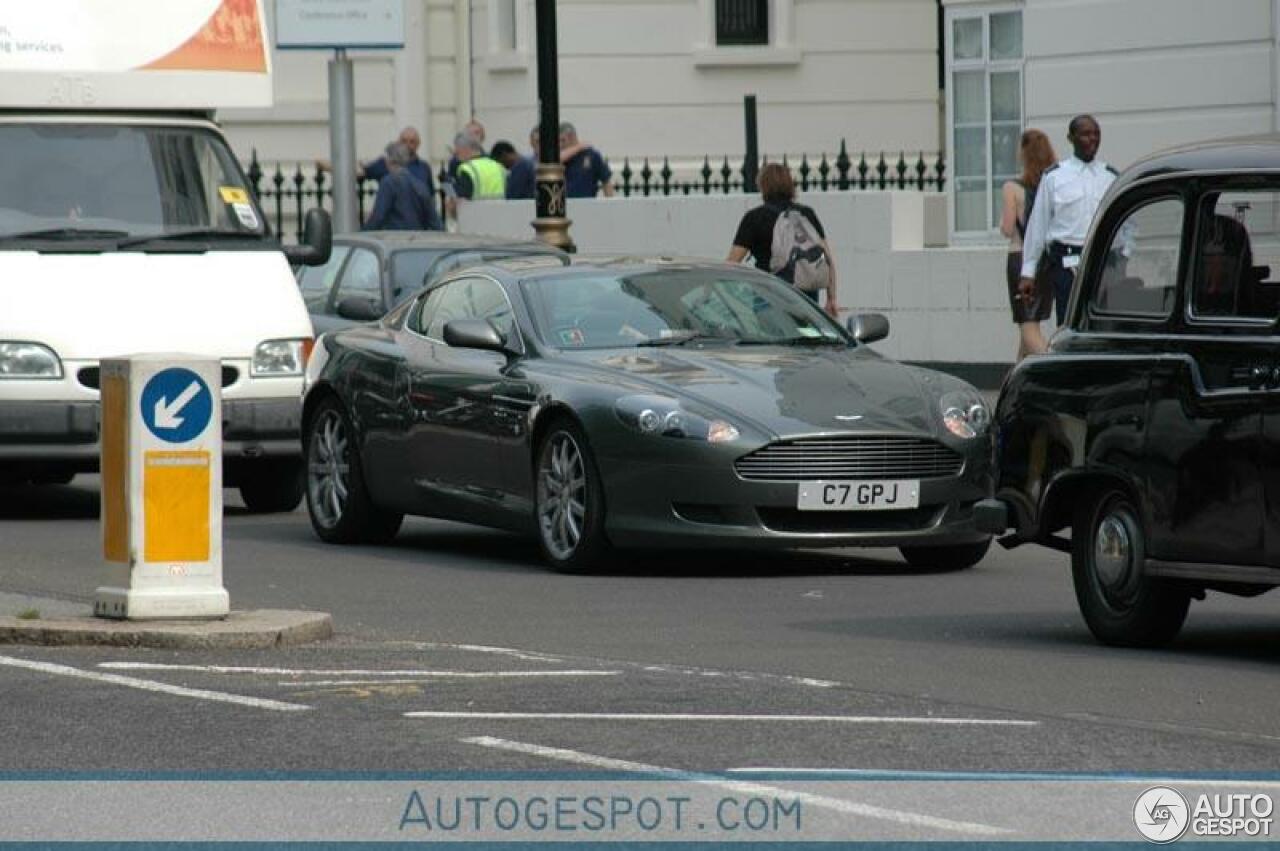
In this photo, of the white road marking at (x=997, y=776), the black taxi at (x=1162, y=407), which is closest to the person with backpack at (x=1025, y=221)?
the black taxi at (x=1162, y=407)

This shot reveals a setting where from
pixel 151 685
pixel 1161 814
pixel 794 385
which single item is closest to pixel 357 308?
pixel 794 385

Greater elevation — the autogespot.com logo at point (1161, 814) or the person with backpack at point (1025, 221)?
the person with backpack at point (1025, 221)

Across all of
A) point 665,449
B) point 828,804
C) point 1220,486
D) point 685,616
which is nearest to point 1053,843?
point 828,804

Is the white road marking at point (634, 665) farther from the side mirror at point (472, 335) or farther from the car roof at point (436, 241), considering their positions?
the car roof at point (436, 241)

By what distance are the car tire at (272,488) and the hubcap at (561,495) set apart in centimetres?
392

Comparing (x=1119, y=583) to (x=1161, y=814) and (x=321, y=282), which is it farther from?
(x=321, y=282)

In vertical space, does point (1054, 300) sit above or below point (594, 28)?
below

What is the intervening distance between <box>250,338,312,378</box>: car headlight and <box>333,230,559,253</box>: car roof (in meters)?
3.25

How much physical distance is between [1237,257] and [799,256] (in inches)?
398

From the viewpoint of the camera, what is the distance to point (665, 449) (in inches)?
543

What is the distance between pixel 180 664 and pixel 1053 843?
4.29 meters

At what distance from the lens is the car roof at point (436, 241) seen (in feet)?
68.0

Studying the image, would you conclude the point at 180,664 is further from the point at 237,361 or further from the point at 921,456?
the point at 237,361

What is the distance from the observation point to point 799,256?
20953 millimetres
